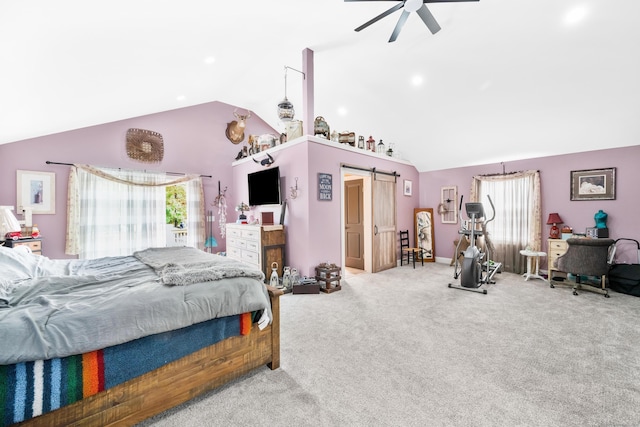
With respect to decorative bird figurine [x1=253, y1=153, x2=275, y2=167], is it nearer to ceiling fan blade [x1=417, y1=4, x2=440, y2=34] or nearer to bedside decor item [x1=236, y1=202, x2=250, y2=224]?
bedside decor item [x1=236, y1=202, x2=250, y2=224]

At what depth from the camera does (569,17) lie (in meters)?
2.85

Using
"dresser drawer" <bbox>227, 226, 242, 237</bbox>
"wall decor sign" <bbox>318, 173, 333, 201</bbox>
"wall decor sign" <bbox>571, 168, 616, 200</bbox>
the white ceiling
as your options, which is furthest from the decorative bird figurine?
"wall decor sign" <bbox>571, 168, 616, 200</bbox>

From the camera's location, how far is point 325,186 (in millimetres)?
4344

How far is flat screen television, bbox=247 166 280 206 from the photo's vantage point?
461cm

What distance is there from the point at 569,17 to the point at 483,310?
3264 mm

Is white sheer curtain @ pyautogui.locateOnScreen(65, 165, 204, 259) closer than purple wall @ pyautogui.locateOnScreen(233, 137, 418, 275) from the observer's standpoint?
No

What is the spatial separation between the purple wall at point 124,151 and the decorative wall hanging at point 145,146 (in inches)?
2.9

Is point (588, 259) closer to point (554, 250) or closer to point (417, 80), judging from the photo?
point (554, 250)

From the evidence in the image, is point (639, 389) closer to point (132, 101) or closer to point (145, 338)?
point (145, 338)

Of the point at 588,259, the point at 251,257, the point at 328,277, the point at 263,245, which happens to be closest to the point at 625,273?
the point at 588,259

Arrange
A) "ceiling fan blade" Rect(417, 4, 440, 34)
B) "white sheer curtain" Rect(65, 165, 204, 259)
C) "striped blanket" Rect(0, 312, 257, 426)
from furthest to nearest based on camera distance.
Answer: "white sheer curtain" Rect(65, 165, 204, 259) < "ceiling fan blade" Rect(417, 4, 440, 34) < "striped blanket" Rect(0, 312, 257, 426)

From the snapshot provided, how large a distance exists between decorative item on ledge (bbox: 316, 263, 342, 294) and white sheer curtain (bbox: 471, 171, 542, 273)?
349 centimetres

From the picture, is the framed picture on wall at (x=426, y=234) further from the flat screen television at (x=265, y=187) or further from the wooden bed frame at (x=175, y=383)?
the wooden bed frame at (x=175, y=383)

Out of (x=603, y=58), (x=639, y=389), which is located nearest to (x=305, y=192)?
(x=639, y=389)
